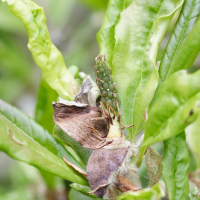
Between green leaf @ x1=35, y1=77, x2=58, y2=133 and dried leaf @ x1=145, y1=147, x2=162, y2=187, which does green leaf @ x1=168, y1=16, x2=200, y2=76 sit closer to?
dried leaf @ x1=145, y1=147, x2=162, y2=187

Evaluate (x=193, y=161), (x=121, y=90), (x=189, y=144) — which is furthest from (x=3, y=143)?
(x=193, y=161)

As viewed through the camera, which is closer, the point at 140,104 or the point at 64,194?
the point at 140,104

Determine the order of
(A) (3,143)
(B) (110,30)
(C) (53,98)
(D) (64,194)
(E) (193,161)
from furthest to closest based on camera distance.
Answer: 1. (E) (193,161)
2. (D) (64,194)
3. (C) (53,98)
4. (B) (110,30)
5. (A) (3,143)

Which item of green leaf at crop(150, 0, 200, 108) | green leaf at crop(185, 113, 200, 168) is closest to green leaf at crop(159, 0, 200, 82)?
green leaf at crop(150, 0, 200, 108)

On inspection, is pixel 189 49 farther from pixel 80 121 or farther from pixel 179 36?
pixel 80 121

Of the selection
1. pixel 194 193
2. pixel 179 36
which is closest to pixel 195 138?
pixel 194 193

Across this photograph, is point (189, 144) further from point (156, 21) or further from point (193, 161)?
point (156, 21)

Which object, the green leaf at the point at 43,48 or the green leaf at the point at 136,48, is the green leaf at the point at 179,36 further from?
the green leaf at the point at 43,48
